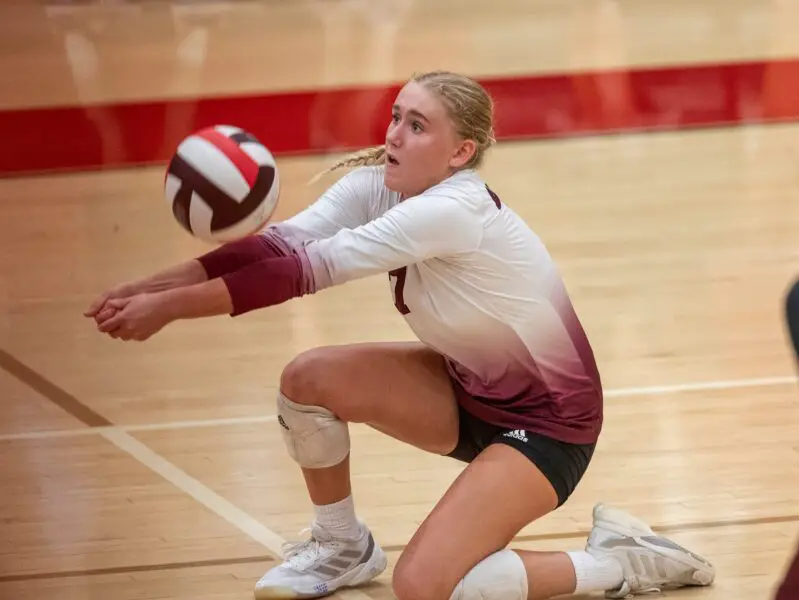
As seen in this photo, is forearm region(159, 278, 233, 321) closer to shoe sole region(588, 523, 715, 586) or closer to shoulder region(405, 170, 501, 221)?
shoulder region(405, 170, 501, 221)

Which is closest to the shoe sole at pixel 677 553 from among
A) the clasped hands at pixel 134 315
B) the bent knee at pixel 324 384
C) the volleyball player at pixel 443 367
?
the volleyball player at pixel 443 367

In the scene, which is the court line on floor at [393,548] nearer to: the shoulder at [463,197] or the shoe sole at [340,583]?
the shoe sole at [340,583]

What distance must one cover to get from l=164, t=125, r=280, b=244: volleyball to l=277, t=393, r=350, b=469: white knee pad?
0.47m

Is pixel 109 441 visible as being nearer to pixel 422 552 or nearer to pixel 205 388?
pixel 205 388

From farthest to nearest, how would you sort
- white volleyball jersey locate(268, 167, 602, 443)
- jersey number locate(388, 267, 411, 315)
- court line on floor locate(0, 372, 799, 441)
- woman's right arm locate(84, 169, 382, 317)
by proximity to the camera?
court line on floor locate(0, 372, 799, 441) < jersey number locate(388, 267, 411, 315) < woman's right arm locate(84, 169, 382, 317) < white volleyball jersey locate(268, 167, 602, 443)

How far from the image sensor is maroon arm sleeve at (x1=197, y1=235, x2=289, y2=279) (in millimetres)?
3318

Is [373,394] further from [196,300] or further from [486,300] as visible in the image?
[196,300]

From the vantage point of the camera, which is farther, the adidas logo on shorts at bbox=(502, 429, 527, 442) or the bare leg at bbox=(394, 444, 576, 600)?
the adidas logo on shorts at bbox=(502, 429, 527, 442)

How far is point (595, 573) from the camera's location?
333 centimetres

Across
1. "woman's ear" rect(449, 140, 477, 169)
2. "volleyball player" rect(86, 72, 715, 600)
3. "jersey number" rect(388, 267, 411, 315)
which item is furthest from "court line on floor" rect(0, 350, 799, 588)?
"woman's ear" rect(449, 140, 477, 169)

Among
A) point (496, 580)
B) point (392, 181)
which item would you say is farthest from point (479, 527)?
point (392, 181)

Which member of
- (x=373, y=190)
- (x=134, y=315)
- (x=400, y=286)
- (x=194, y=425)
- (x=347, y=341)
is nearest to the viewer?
(x=134, y=315)

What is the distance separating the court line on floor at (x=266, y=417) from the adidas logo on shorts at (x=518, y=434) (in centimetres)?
155

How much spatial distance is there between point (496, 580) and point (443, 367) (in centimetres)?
64
